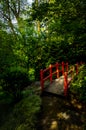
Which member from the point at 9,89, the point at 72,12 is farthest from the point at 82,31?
the point at 9,89

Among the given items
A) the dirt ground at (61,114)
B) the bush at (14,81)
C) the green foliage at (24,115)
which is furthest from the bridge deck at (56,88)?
the bush at (14,81)

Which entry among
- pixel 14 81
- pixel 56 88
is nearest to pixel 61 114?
pixel 14 81

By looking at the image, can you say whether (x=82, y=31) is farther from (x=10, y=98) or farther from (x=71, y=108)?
(x=10, y=98)

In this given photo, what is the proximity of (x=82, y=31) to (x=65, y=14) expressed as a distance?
42.1 inches

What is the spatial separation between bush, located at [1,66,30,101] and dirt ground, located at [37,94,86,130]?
1.24 m

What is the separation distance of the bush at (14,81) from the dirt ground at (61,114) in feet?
4.06

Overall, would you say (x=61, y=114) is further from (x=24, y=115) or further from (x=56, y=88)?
(x=56, y=88)

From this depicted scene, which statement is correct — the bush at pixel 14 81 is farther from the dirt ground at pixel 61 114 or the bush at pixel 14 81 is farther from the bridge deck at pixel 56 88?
the bridge deck at pixel 56 88

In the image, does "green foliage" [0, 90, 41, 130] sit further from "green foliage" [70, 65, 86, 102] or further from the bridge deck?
"green foliage" [70, 65, 86, 102]

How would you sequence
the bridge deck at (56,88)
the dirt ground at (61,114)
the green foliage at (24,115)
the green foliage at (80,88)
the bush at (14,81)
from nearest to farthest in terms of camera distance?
the dirt ground at (61,114)
the green foliage at (24,115)
the green foliage at (80,88)
the bush at (14,81)
the bridge deck at (56,88)

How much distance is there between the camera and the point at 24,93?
1359 cm

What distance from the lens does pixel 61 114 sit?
10.6m

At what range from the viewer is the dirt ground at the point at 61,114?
388 inches

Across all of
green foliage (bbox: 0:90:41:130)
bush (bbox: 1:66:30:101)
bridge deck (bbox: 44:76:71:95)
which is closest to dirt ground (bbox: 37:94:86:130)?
green foliage (bbox: 0:90:41:130)
